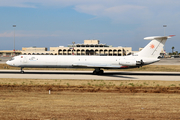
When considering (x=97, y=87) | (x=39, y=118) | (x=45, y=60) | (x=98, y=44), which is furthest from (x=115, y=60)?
(x=98, y=44)

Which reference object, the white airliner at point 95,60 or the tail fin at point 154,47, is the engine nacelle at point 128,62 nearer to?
the white airliner at point 95,60

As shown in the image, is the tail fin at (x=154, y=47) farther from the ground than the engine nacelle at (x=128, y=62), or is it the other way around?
the tail fin at (x=154, y=47)

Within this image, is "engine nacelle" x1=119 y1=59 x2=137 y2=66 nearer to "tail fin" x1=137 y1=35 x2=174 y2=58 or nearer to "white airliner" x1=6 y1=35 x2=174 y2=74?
"white airliner" x1=6 y1=35 x2=174 y2=74

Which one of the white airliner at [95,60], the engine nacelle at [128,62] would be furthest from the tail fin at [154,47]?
the engine nacelle at [128,62]

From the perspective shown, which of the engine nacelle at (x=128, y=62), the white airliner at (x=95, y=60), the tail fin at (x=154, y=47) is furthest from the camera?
the tail fin at (x=154, y=47)

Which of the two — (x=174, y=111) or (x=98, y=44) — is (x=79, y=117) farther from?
(x=98, y=44)

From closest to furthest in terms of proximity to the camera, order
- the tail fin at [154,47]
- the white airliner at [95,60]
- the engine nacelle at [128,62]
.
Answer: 1. the engine nacelle at [128,62]
2. the white airliner at [95,60]
3. the tail fin at [154,47]

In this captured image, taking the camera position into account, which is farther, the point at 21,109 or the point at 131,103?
the point at 131,103

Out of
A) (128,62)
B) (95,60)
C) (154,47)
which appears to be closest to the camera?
(128,62)

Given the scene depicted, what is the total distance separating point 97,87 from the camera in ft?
70.3

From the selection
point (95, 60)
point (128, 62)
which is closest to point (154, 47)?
point (128, 62)

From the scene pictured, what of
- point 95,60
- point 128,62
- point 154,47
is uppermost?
point 154,47

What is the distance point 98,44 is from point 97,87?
13978cm

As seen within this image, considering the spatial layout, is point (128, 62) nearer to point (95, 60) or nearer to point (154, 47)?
point (154, 47)
